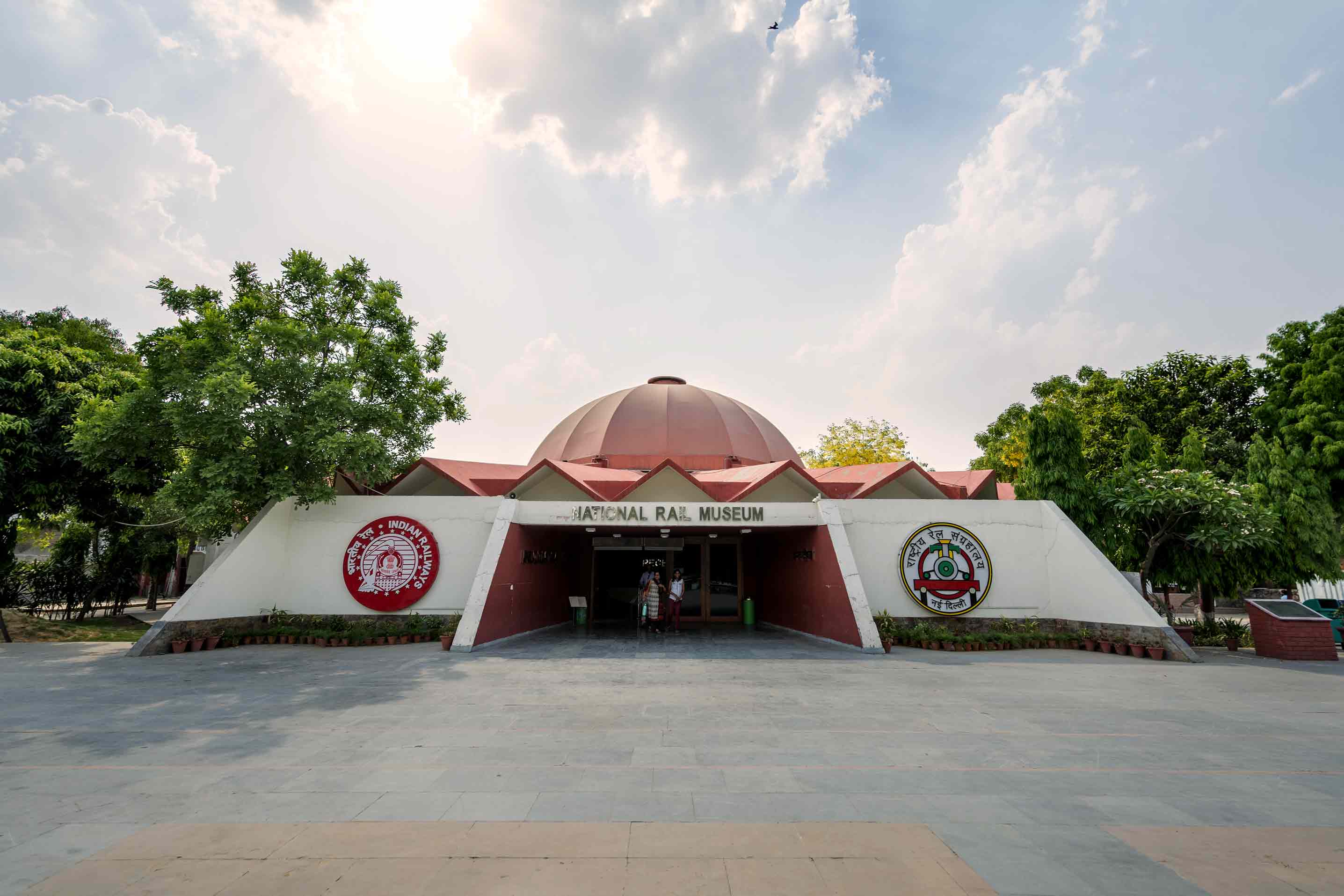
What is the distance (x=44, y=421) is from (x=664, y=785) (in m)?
20.4

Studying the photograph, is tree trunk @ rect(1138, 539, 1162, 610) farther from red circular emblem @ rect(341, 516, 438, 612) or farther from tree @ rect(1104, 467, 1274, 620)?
red circular emblem @ rect(341, 516, 438, 612)

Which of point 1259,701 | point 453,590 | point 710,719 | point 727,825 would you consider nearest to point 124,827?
point 727,825

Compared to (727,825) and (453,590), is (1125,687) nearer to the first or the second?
(727,825)

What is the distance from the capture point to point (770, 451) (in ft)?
92.3

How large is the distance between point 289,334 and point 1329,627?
26.1m

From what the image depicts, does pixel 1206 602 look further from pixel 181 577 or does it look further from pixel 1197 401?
pixel 181 577

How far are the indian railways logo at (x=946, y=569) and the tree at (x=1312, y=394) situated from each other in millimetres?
15432

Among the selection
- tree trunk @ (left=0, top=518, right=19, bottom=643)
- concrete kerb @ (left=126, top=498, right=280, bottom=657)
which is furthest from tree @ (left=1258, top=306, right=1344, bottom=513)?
tree trunk @ (left=0, top=518, right=19, bottom=643)

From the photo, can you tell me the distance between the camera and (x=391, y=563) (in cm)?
1677

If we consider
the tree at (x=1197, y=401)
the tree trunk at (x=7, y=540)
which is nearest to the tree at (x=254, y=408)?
the tree trunk at (x=7, y=540)

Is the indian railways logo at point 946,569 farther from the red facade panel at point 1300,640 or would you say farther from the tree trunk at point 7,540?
the tree trunk at point 7,540

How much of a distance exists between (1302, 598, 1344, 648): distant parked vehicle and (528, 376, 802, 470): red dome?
1694cm

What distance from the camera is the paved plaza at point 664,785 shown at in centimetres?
410

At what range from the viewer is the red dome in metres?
26.0
